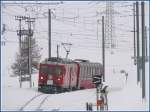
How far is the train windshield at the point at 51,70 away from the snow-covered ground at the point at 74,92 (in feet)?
5.09

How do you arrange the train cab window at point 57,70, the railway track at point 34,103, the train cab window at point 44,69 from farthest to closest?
the train cab window at point 44,69 < the train cab window at point 57,70 < the railway track at point 34,103

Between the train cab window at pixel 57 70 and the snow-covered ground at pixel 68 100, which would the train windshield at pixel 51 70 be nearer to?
the train cab window at pixel 57 70

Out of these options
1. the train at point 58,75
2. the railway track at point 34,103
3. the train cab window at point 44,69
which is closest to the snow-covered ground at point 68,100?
the railway track at point 34,103

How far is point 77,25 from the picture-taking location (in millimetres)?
160500

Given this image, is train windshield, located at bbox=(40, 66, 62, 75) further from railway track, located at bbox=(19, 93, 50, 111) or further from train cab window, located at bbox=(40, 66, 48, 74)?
railway track, located at bbox=(19, 93, 50, 111)

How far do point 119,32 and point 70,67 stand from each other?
114 meters

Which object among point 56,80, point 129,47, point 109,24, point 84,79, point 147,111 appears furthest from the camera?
point 129,47

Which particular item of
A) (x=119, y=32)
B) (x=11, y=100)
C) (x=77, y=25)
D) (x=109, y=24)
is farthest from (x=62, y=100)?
(x=77, y=25)

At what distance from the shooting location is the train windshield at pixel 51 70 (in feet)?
119

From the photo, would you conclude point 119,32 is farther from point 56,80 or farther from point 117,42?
point 56,80

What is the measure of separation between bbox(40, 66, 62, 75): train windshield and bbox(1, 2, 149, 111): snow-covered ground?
1551mm

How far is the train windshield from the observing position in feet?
119

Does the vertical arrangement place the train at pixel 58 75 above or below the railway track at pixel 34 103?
above

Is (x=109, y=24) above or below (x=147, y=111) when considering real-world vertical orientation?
above
